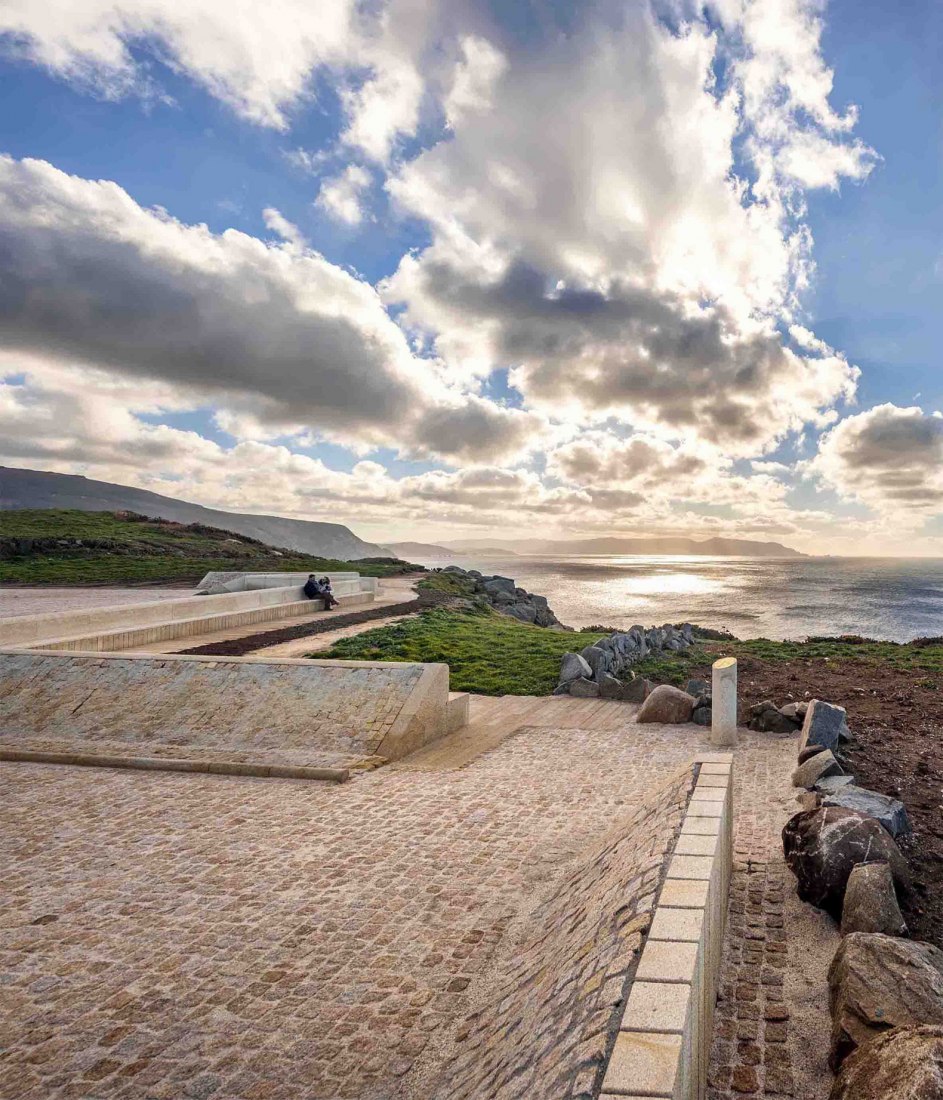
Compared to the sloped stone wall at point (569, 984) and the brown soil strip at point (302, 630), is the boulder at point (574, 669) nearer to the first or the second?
the brown soil strip at point (302, 630)

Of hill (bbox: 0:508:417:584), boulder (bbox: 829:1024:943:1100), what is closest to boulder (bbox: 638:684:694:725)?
boulder (bbox: 829:1024:943:1100)

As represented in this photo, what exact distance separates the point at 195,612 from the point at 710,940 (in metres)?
16.8

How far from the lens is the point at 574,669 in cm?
1374

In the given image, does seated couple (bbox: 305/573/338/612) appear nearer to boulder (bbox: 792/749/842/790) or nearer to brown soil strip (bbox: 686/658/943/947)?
brown soil strip (bbox: 686/658/943/947)

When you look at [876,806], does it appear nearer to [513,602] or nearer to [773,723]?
[773,723]

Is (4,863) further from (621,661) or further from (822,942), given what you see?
(621,661)

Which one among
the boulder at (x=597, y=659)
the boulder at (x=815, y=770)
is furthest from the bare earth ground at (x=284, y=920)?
the boulder at (x=597, y=659)

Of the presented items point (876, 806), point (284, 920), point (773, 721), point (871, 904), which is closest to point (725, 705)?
point (773, 721)

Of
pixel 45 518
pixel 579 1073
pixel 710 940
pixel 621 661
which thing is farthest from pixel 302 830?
pixel 45 518

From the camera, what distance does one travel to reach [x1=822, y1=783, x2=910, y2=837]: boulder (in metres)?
5.70

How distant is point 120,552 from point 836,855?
42105mm

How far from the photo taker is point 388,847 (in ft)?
20.0

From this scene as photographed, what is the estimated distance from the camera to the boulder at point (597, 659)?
14.2m

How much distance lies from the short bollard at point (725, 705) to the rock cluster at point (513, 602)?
65.0 feet
